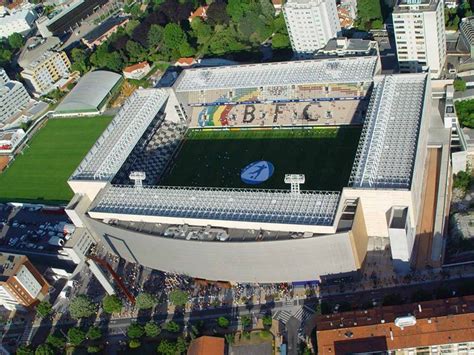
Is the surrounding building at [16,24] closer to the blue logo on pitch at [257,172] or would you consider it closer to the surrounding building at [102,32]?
the surrounding building at [102,32]

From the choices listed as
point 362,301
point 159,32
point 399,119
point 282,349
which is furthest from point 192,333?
point 159,32

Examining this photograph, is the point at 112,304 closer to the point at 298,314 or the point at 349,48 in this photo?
the point at 298,314

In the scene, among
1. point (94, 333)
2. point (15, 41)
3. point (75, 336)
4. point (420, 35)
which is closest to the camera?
point (94, 333)

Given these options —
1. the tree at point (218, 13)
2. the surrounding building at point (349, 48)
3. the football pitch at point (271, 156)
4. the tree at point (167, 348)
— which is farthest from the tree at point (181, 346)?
the tree at point (218, 13)

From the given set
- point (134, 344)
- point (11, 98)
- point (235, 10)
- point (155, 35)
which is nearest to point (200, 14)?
point (235, 10)

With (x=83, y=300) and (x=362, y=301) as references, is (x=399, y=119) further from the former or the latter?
(x=83, y=300)
